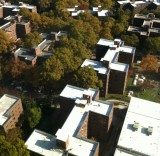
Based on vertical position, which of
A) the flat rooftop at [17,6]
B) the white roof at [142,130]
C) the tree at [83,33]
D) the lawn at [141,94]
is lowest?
the lawn at [141,94]

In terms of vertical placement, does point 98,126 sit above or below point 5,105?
below

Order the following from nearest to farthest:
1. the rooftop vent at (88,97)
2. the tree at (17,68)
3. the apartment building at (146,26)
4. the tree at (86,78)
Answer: the rooftop vent at (88,97)
the tree at (86,78)
the tree at (17,68)
the apartment building at (146,26)

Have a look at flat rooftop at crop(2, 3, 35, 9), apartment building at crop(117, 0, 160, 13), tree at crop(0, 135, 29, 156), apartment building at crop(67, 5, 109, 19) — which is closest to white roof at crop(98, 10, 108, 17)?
apartment building at crop(67, 5, 109, 19)

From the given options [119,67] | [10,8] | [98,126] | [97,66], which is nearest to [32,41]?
[97,66]

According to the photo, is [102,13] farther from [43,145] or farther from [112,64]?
[43,145]

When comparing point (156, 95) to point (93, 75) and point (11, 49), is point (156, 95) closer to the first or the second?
point (93, 75)

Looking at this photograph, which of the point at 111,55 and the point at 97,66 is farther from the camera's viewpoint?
the point at 111,55

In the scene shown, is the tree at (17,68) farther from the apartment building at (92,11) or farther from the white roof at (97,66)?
the apartment building at (92,11)

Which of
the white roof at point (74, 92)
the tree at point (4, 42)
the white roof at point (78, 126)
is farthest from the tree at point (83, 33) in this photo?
the white roof at point (78, 126)
